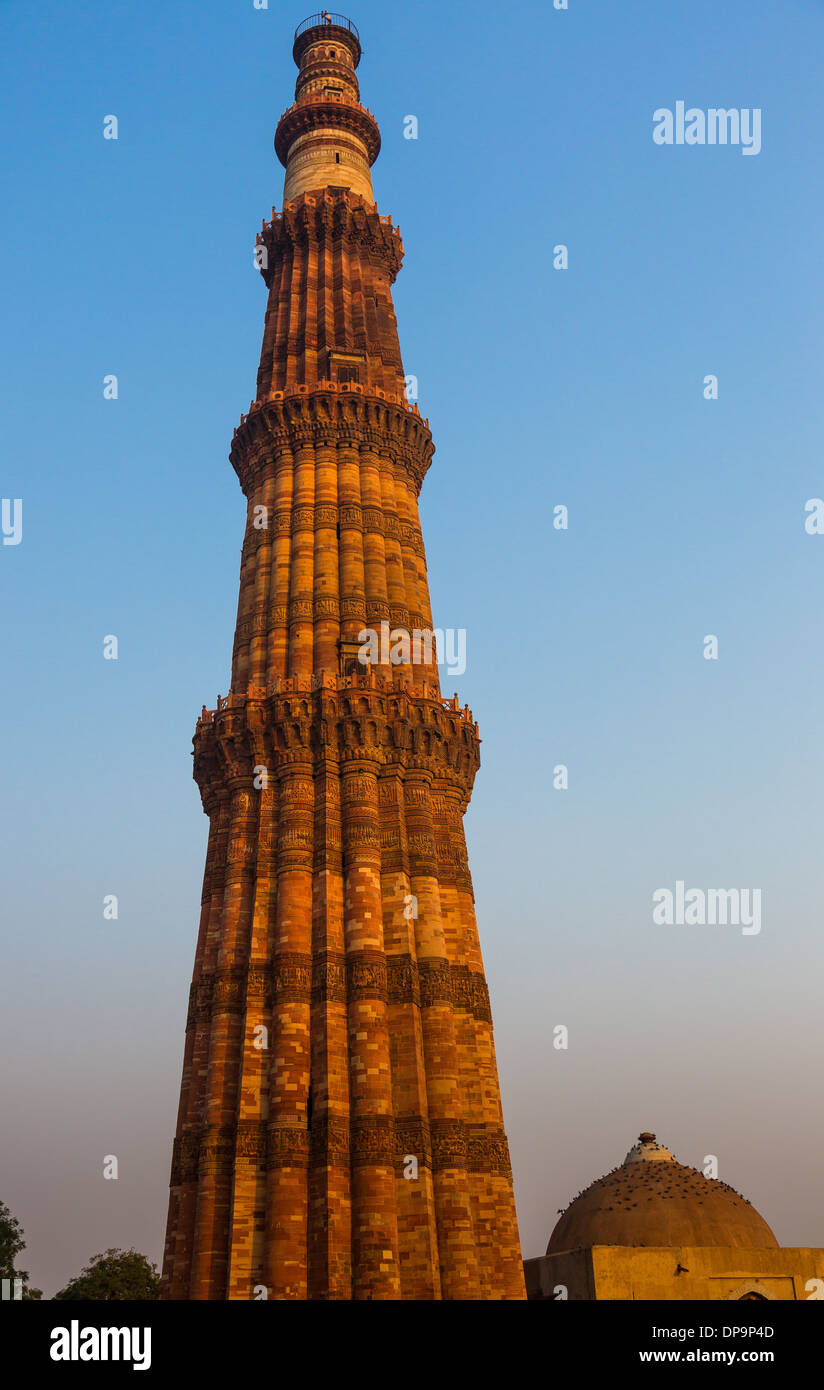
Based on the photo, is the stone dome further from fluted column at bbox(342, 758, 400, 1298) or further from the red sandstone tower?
fluted column at bbox(342, 758, 400, 1298)

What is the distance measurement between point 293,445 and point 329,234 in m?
11.4

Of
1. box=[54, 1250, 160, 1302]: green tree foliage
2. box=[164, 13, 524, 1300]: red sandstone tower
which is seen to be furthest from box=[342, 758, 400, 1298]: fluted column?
box=[54, 1250, 160, 1302]: green tree foliage

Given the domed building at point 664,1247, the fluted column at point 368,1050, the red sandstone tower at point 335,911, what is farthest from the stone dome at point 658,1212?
the fluted column at point 368,1050

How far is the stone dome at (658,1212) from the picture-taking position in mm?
34062

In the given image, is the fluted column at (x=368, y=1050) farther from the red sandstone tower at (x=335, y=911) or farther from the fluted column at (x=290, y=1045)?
the fluted column at (x=290, y=1045)

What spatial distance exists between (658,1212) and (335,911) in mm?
13276

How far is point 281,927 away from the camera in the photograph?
32344 millimetres

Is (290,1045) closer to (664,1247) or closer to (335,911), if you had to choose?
(335,911)

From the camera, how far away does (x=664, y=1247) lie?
32.8 metres

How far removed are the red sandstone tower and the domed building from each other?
4.13m

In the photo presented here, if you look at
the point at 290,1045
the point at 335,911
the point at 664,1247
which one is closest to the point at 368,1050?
the point at 290,1045
